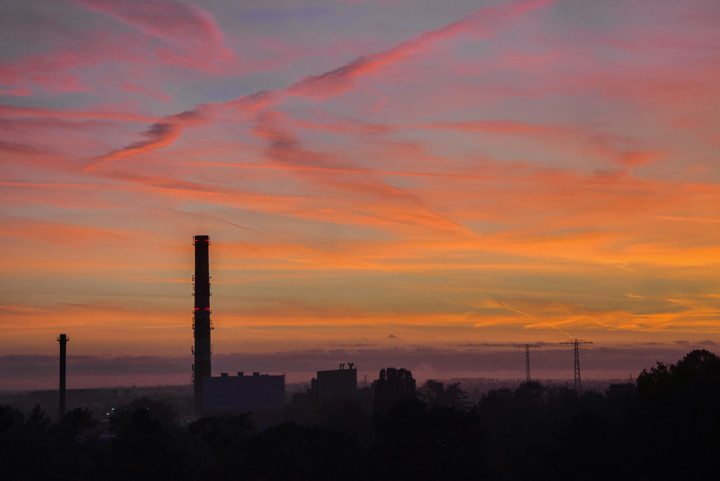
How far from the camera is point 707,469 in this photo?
2985 inches

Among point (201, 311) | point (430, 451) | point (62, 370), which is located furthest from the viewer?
point (62, 370)

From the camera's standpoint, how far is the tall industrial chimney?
165m

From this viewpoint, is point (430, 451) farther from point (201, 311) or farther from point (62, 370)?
point (62, 370)

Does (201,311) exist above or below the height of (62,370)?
above

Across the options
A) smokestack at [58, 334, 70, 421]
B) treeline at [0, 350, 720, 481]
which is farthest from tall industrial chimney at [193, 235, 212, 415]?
treeline at [0, 350, 720, 481]

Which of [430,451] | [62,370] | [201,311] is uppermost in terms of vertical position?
[201,311]

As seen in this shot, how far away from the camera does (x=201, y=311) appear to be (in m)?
165

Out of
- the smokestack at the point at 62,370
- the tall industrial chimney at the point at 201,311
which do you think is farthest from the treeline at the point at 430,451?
the smokestack at the point at 62,370

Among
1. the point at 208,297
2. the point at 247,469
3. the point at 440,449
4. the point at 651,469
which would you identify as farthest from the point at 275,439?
the point at 208,297

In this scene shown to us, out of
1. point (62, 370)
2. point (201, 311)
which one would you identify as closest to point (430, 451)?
point (201, 311)

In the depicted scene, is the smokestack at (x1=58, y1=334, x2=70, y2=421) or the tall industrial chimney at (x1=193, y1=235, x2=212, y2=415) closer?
the tall industrial chimney at (x1=193, y1=235, x2=212, y2=415)

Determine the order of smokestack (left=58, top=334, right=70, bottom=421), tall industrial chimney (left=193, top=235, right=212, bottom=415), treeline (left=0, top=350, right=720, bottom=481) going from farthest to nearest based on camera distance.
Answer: smokestack (left=58, top=334, right=70, bottom=421) → tall industrial chimney (left=193, top=235, right=212, bottom=415) → treeline (left=0, top=350, right=720, bottom=481)

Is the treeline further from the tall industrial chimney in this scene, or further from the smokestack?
the smokestack

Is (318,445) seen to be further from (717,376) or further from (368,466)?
(717,376)
